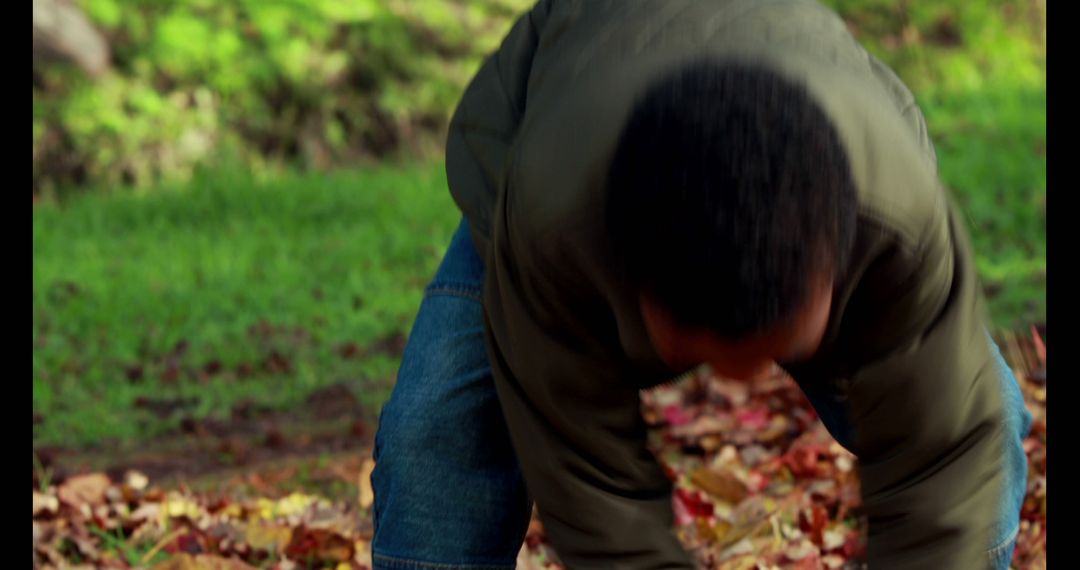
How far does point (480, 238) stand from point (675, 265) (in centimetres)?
67

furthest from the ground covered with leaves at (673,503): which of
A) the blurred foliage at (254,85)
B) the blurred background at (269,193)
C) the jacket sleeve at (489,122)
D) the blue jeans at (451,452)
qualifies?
the blurred foliage at (254,85)

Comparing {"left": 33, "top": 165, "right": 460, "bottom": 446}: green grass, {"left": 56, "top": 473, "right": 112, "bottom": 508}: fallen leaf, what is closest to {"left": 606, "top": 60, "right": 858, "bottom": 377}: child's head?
{"left": 56, "top": 473, "right": 112, "bottom": 508}: fallen leaf

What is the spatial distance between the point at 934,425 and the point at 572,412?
1.57 feet

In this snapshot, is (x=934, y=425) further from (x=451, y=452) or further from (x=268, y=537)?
(x=268, y=537)

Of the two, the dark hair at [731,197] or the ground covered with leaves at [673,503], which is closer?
the dark hair at [731,197]

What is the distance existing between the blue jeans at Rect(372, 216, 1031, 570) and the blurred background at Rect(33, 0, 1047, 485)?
234 centimetres

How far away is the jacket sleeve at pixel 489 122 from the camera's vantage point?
2104 millimetres

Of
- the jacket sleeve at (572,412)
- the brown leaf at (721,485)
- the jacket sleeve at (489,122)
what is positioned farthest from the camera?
the brown leaf at (721,485)

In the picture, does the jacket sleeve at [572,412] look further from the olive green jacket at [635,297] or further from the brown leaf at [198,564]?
the brown leaf at [198,564]

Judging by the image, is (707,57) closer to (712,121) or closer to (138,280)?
(712,121)

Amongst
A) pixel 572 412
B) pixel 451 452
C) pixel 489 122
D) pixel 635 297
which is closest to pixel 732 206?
pixel 635 297

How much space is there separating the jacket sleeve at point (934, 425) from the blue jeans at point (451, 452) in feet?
0.80

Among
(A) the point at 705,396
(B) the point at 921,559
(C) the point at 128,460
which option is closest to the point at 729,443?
(A) the point at 705,396

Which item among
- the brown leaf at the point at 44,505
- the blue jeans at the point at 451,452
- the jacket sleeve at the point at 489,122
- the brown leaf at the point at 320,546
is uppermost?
the jacket sleeve at the point at 489,122
